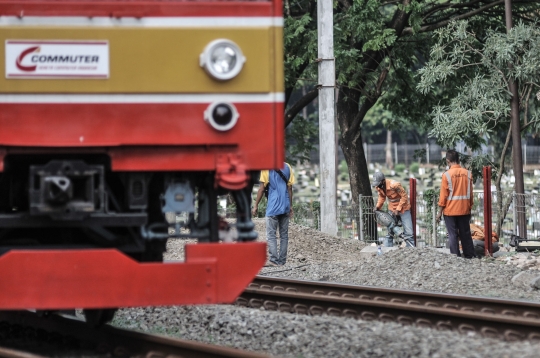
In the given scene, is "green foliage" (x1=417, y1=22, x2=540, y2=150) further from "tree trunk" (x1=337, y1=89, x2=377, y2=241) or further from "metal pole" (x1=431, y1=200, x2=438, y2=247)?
"tree trunk" (x1=337, y1=89, x2=377, y2=241)

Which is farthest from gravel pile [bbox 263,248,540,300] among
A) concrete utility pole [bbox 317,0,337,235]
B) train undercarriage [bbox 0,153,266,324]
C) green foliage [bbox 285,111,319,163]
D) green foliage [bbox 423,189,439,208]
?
green foliage [bbox 285,111,319,163]

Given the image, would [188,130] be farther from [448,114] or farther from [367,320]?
[448,114]

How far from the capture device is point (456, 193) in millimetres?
15117

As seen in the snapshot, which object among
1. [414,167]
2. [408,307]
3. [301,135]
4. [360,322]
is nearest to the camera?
[360,322]

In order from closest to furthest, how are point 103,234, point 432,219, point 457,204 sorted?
point 103,234, point 457,204, point 432,219

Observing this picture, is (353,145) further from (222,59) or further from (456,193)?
(222,59)

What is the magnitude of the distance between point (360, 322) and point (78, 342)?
7.62ft

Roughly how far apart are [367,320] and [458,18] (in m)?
15.4

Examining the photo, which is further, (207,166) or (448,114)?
(448,114)

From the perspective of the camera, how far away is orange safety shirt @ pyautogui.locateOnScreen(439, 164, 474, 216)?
15.1 metres

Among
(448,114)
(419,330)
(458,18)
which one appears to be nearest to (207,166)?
(419,330)

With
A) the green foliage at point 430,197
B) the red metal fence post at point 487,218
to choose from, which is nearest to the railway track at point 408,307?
the red metal fence post at point 487,218

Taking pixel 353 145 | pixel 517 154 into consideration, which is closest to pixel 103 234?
pixel 517 154

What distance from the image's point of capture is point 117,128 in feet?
20.7
